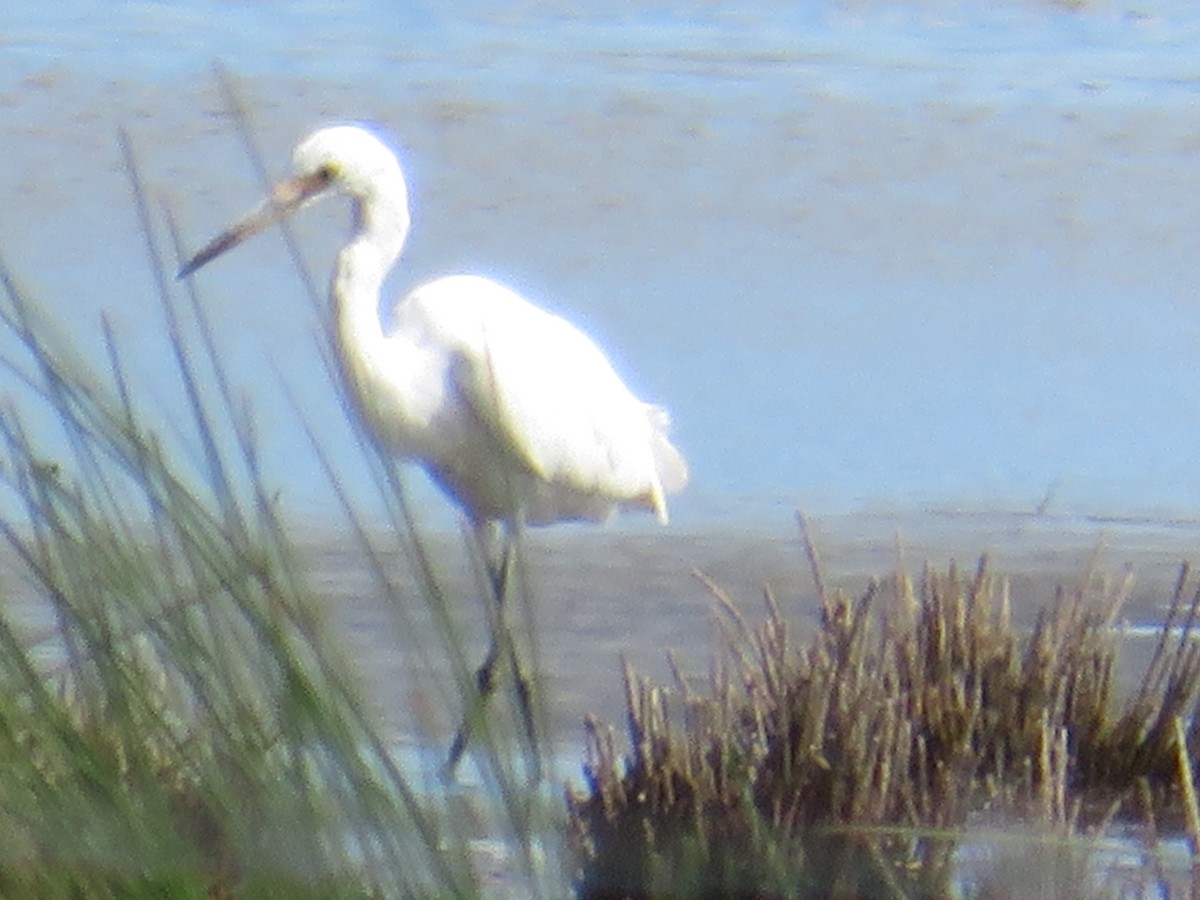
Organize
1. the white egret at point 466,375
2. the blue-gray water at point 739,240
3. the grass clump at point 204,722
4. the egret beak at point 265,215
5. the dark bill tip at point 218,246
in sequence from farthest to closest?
the blue-gray water at point 739,240 < the white egret at point 466,375 < the egret beak at point 265,215 < the dark bill tip at point 218,246 < the grass clump at point 204,722

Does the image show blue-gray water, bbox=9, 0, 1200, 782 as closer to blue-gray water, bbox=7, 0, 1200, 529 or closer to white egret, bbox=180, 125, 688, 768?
blue-gray water, bbox=7, 0, 1200, 529

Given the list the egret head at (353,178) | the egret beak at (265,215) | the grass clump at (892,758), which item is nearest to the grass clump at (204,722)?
the grass clump at (892,758)

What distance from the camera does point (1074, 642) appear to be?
4070 mm

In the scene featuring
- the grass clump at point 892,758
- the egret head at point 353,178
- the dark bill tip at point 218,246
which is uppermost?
the egret head at point 353,178

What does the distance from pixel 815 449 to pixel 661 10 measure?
28.7 feet

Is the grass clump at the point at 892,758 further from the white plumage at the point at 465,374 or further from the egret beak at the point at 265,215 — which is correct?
the white plumage at the point at 465,374

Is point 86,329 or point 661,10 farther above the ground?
point 661,10

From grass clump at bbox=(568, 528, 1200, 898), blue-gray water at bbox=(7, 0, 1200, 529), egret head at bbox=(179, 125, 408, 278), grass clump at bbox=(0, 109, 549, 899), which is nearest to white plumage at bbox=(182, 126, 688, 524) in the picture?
egret head at bbox=(179, 125, 408, 278)

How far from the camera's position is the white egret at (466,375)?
247 inches

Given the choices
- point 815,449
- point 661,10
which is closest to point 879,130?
point 661,10

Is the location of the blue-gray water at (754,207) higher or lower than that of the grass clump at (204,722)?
higher

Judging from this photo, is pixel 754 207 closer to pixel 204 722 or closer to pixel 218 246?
pixel 218 246

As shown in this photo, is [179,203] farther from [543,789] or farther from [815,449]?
[543,789]

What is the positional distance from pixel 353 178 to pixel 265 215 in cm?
39
